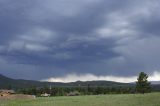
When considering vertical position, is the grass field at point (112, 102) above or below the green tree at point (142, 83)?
below

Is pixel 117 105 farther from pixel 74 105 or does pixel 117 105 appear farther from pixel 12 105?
pixel 12 105

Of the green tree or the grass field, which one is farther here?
the green tree

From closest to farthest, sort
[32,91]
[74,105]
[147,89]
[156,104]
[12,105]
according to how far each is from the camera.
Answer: [156,104], [74,105], [12,105], [147,89], [32,91]

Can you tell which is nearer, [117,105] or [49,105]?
[117,105]

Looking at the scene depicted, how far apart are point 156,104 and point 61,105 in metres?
13.8

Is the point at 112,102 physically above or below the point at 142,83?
below

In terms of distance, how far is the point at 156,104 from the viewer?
4478cm

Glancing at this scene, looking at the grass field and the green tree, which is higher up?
the green tree

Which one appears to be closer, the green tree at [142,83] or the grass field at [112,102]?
the grass field at [112,102]

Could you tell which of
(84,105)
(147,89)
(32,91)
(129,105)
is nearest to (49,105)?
(84,105)

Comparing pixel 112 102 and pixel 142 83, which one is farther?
pixel 142 83

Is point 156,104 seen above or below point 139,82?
below

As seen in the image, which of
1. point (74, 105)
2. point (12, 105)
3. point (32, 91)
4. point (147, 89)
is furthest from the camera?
point (32, 91)

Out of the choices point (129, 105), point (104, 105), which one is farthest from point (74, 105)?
point (129, 105)
